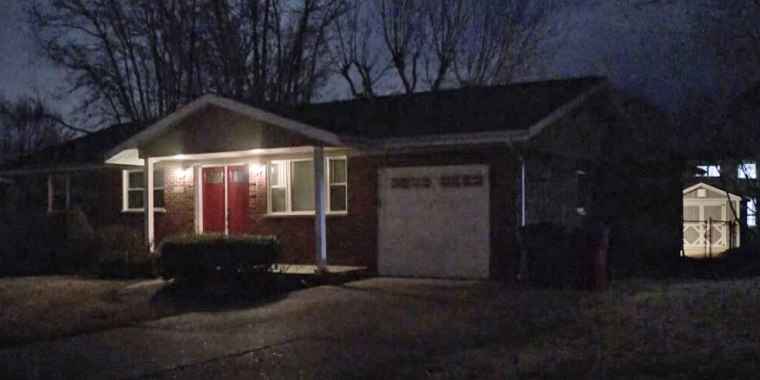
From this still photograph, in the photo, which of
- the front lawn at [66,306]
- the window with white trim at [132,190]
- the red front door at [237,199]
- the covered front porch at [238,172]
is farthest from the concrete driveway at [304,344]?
the window with white trim at [132,190]

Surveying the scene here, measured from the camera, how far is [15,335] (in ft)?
43.4

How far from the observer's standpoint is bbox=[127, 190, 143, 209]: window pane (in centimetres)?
2534

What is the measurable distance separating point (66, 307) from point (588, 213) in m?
11.9

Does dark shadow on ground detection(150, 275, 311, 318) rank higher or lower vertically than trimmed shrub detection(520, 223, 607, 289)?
lower

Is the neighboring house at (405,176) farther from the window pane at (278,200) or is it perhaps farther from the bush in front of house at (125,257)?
the bush in front of house at (125,257)

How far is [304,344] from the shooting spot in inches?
475

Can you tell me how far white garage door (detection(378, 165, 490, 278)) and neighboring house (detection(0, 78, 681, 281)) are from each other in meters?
0.02

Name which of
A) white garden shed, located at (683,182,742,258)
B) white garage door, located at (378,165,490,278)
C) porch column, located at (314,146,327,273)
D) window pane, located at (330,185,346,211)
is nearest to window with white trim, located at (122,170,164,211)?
window pane, located at (330,185,346,211)

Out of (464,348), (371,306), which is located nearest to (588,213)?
(371,306)

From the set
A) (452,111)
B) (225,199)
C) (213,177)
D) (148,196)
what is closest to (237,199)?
(225,199)

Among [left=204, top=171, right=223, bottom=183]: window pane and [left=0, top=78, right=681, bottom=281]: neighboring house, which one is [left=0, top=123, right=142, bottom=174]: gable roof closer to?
[left=0, top=78, right=681, bottom=281]: neighboring house

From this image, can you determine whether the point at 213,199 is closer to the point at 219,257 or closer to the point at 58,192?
the point at 219,257

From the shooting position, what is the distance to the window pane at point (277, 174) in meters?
21.8

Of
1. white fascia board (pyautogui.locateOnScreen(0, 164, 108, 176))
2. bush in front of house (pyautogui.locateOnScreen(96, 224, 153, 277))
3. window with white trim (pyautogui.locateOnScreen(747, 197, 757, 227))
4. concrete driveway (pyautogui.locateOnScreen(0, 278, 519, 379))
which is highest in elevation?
white fascia board (pyautogui.locateOnScreen(0, 164, 108, 176))
